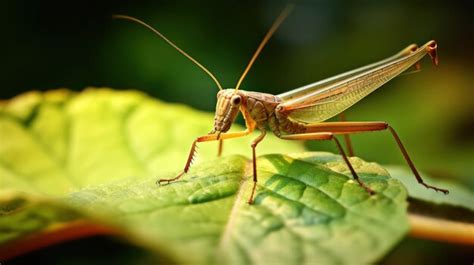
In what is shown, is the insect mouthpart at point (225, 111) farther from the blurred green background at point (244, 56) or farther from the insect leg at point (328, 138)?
the blurred green background at point (244, 56)

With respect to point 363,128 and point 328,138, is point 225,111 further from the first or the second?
point 363,128

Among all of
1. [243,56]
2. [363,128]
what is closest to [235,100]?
[363,128]

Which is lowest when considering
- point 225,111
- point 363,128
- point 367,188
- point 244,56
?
point 367,188

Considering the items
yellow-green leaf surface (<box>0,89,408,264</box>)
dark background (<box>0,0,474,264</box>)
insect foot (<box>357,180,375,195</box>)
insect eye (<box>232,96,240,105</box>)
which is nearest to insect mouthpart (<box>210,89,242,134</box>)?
insect eye (<box>232,96,240,105</box>)

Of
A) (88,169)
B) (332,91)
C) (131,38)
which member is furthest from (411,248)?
(131,38)

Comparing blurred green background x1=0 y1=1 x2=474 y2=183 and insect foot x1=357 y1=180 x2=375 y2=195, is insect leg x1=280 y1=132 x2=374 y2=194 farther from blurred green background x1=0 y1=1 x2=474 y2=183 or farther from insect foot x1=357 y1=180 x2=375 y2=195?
blurred green background x1=0 y1=1 x2=474 y2=183

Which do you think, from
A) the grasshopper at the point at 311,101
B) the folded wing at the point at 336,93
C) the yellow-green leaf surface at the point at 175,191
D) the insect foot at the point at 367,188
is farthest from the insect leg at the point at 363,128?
the insect foot at the point at 367,188
